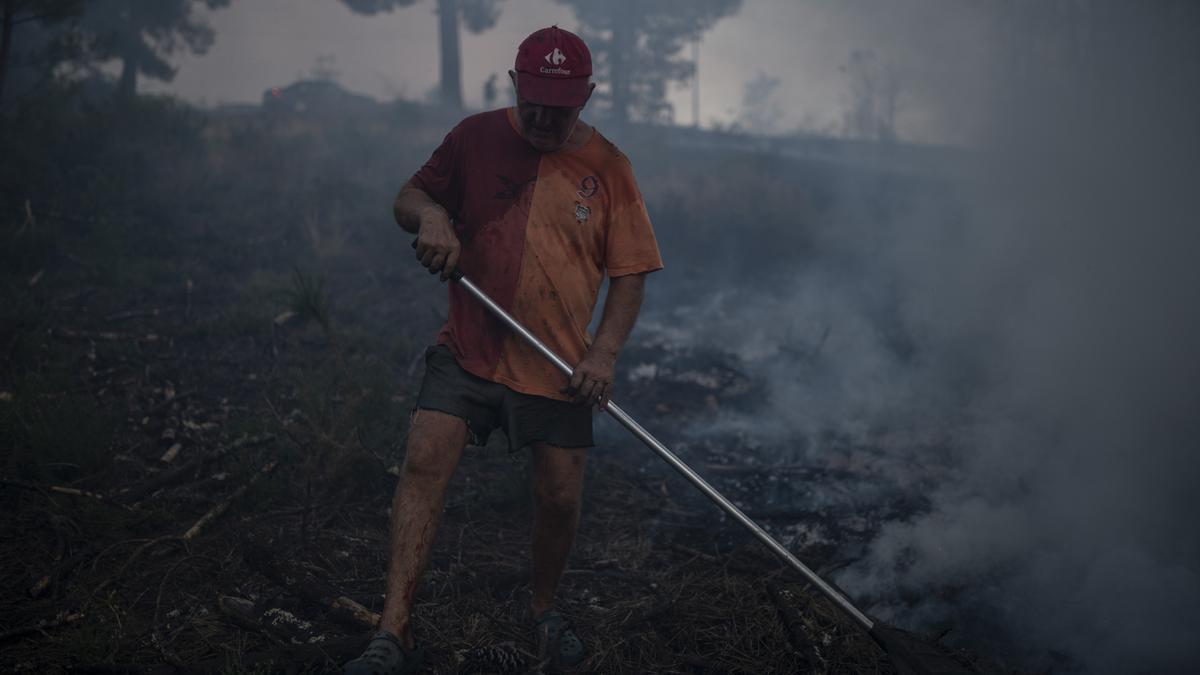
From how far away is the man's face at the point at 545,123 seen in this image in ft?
8.70

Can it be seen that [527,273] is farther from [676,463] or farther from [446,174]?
[676,463]

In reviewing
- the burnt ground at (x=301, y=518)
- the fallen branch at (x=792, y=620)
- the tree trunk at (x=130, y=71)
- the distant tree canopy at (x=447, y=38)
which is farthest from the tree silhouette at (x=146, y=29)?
the fallen branch at (x=792, y=620)

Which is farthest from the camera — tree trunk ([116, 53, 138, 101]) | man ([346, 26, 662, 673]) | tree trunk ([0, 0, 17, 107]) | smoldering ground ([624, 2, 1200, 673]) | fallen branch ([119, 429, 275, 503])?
tree trunk ([116, 53, 138, 101])

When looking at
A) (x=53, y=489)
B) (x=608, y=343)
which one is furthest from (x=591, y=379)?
(x=53, y=489)

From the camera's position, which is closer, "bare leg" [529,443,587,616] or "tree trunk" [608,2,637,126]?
"bare leg" [529,443,587,616]

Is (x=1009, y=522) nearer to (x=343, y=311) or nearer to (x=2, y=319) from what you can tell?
(x=343, y=311)

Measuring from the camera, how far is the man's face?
2650 mm

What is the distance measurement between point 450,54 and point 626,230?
19.3 meters

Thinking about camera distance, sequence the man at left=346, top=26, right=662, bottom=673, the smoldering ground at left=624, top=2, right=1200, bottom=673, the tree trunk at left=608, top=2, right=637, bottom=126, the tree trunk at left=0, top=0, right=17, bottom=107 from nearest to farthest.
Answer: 1. the man at left=346, top=26, right=662, bottom=673
2. the smoldering ground at left=624, top=2, right=1200, bottom=673
3. the tree trunk at left=0, top=0, right=17, bottom=107
4. the tree trunk at left=608, top=2, right=637, bottom=126

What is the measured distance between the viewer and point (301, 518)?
3.89 meters

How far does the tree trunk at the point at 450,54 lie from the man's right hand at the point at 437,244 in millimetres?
18150

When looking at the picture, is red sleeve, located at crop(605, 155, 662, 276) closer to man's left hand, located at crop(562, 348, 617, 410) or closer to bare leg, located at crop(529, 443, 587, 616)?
man's left hand, located at crop(562, 348, 617, 410)

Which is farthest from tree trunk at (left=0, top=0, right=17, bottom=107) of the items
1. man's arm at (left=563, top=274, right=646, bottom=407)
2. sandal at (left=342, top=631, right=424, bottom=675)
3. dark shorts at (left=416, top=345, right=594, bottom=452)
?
sandal at (left=342, top=631, right=424, bottom=675)

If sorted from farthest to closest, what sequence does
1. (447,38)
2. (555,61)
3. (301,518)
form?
(447,38) < (301,518) < (555,61)
